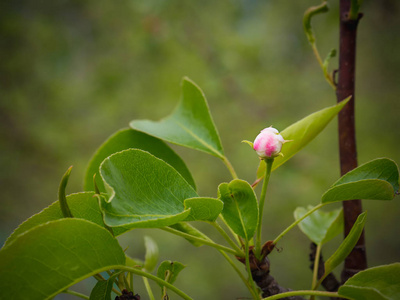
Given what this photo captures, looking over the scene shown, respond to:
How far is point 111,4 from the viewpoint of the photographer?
1.69 metres

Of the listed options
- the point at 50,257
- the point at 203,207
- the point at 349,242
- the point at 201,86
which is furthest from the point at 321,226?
the point at 201,86

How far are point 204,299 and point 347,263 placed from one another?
4.24 ft

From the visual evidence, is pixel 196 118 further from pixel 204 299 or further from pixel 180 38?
pixel 204 299

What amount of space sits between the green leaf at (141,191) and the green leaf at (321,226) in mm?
237

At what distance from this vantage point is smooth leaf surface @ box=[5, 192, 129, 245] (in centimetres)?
37

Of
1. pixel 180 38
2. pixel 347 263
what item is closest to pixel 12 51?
pixel 180 38

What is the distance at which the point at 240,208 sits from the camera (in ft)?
1.29

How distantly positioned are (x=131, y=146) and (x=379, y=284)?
348 mm

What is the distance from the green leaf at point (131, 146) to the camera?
49cm

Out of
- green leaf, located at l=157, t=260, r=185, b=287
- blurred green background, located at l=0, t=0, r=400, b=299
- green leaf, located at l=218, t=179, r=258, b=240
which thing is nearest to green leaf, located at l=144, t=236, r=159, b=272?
green leaf, located at l=157, t=260, r=185, b=287

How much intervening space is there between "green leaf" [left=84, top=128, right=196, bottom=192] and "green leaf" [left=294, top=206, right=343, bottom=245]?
0.19 meters

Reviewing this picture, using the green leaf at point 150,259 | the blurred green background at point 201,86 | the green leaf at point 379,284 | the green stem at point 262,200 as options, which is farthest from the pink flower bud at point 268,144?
the blurred green background at point 201,86

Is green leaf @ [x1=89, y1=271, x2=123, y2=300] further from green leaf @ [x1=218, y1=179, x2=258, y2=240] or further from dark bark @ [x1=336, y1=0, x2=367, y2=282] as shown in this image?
dark bark @ [x1=336, y1=0, x2=367, y2=282]

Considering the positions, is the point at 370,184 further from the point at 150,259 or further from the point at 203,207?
the point at 150,259
